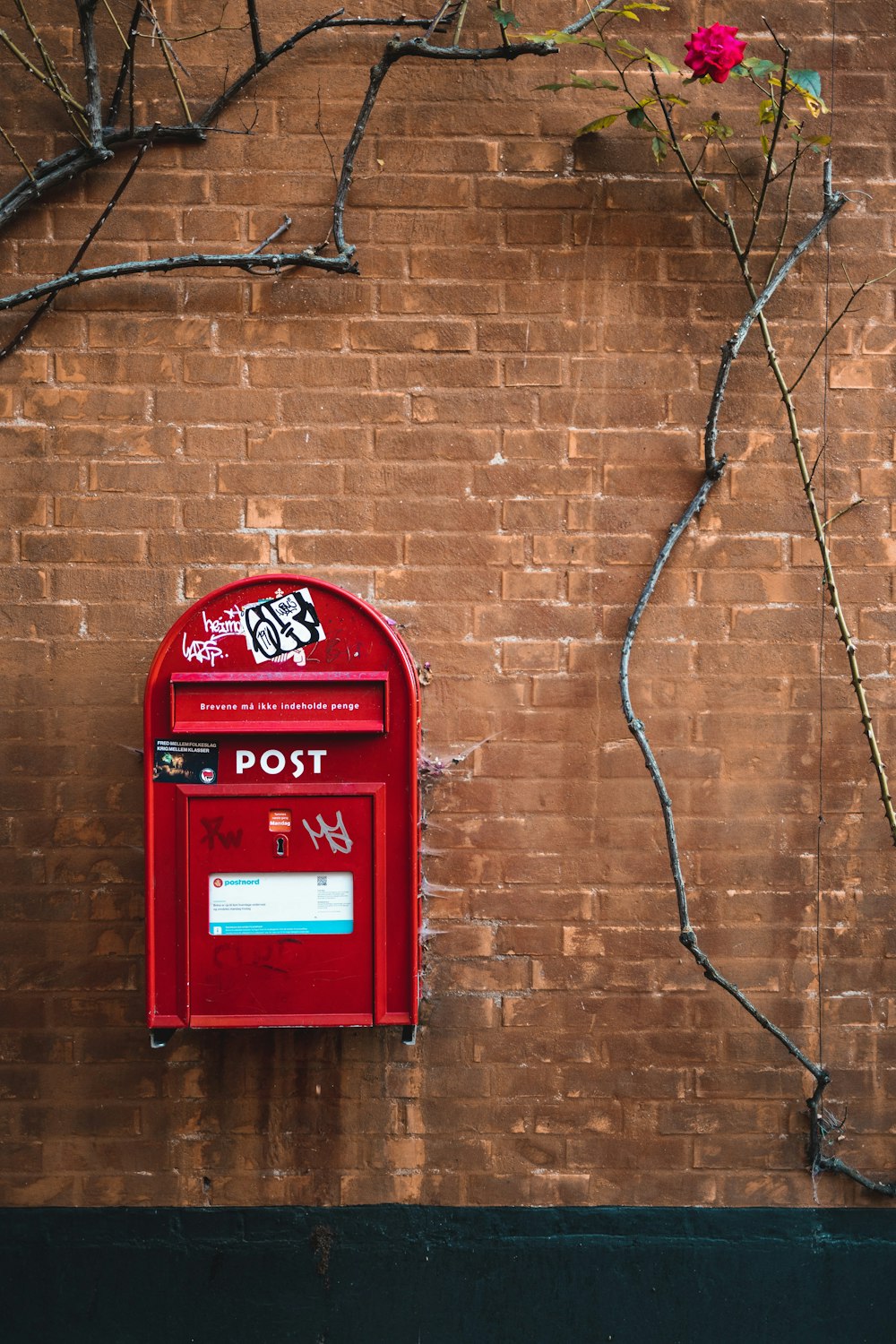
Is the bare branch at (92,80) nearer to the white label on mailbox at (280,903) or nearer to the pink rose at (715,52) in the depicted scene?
the pink rose at (715,52)

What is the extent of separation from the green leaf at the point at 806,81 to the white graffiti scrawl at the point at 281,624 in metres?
1.77

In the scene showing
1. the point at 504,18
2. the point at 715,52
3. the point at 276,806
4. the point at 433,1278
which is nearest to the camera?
the point at 276,806

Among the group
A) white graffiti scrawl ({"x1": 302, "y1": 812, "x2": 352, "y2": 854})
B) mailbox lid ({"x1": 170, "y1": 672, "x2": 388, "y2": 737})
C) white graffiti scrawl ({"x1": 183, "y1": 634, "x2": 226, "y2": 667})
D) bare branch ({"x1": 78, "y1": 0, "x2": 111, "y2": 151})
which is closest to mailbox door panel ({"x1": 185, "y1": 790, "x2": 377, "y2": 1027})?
white graffiti scrawl ({"x1": 302, "y1": 812, "x2": 352, "y2": 854})

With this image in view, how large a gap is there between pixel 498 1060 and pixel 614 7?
→ 9.41 feet

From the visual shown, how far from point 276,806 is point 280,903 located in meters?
0.22

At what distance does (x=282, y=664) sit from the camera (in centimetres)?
234

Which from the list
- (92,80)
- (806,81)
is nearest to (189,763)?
(92,80)

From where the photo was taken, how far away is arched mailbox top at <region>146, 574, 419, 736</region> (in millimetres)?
2322

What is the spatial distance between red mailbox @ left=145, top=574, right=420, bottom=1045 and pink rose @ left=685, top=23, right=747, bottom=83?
156 cm

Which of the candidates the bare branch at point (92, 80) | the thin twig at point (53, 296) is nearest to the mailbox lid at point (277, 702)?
the thin twig at point (53, 296)

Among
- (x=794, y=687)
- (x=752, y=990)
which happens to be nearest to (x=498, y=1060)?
(x=752, y=990)

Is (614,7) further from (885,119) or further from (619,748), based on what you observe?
(619,748)

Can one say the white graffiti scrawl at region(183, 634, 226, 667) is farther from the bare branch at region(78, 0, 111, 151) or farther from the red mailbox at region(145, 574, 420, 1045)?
the bare branch at region(78, 0, 111, 151)

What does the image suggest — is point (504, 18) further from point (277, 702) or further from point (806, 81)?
point (277, 702)
